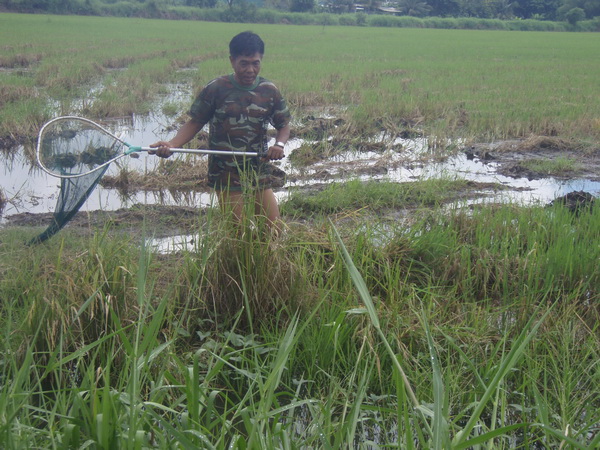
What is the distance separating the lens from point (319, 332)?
2604mm

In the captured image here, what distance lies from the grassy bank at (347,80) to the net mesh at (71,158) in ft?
13.4

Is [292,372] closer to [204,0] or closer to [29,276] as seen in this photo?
[29,276]

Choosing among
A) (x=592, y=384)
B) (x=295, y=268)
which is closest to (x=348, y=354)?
(x=295, y=268)

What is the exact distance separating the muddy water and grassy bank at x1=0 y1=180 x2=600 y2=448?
5.58 ft

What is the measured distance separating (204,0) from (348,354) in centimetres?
4009

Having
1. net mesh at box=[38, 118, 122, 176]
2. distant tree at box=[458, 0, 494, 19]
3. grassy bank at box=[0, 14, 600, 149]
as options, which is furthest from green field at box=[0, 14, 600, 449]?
distant tree at box=[458, 0, 494, 19]

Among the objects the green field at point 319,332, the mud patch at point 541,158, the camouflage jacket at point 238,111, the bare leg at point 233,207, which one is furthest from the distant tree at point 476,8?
the bare leg at point 233,207

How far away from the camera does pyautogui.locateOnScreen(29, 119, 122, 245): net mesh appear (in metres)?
3.86

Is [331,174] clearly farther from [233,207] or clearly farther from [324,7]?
[324,7]

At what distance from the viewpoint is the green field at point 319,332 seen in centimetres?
169

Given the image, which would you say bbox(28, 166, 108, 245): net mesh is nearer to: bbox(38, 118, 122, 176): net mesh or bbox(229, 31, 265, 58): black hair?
bbox(38, 118, 122, 176): net mesh

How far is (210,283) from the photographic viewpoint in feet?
9.37

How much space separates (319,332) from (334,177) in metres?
3.80

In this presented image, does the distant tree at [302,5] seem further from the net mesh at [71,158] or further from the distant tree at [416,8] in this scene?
the net mesh at [71,158]
